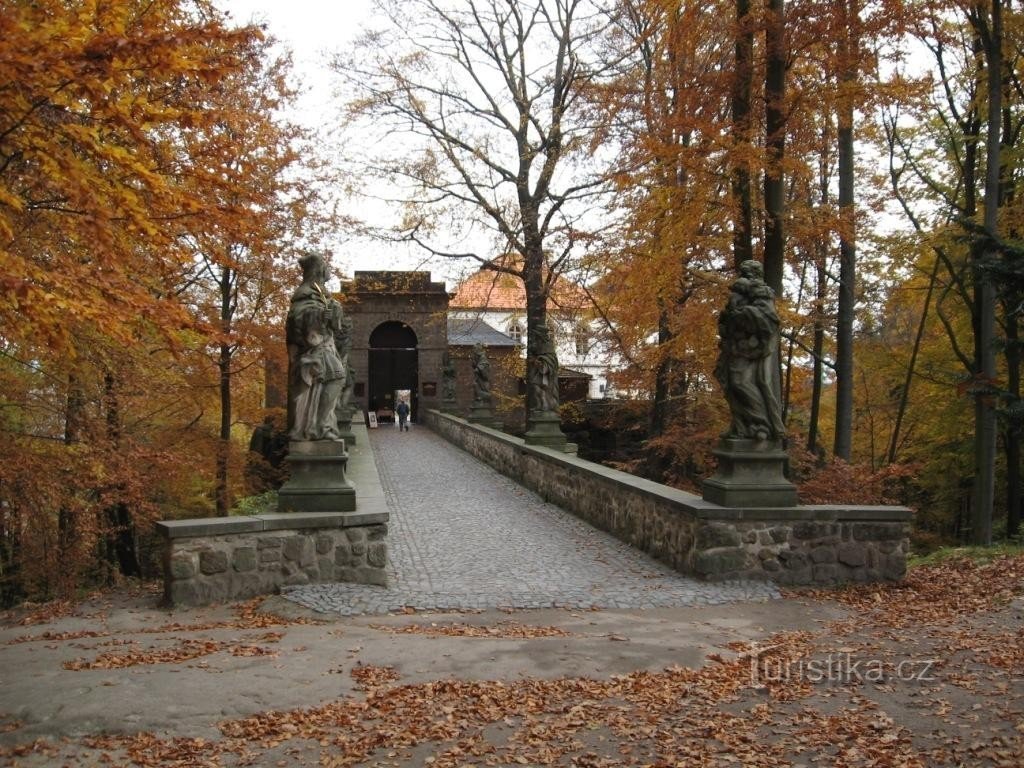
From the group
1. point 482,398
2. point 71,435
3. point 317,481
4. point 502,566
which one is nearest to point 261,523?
point 317,481

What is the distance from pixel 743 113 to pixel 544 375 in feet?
22.2

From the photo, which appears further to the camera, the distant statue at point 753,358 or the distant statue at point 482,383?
the distant statue at point 482,383

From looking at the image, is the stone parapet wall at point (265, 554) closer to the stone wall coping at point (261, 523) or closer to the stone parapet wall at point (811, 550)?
the stone wall coping at point (261, 523)

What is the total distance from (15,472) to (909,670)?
9.15m

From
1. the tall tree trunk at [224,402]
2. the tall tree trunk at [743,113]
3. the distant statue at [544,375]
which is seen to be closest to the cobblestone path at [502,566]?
the distant statue at [544,375]

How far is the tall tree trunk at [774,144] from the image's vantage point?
10273 mm

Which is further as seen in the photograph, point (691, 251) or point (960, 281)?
point (691, 251)

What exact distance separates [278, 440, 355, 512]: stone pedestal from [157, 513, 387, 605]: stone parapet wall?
0.25 meters

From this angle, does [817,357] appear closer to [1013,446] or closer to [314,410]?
[1013,446]

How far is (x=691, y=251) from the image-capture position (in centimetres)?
1421

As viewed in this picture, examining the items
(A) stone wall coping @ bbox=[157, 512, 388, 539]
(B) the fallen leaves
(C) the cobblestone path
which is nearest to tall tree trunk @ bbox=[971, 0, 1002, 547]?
(C) the cobblestone path

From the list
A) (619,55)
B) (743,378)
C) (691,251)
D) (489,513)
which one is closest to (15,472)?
(489,513)

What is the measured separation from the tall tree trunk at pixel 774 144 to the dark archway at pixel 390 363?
90.8 ft

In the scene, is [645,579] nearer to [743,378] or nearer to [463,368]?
[743,378]
